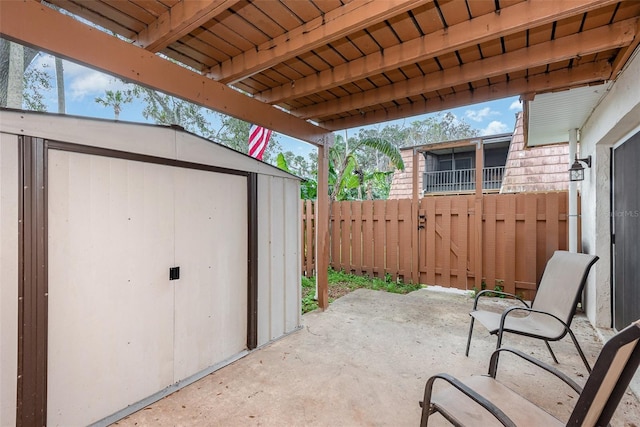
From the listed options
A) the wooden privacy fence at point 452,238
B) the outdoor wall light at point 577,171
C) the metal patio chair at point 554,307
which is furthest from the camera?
the wooden privacy fence at point 452,238

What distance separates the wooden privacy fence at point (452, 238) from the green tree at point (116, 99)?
6615 millimetres

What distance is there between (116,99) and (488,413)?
1061cm

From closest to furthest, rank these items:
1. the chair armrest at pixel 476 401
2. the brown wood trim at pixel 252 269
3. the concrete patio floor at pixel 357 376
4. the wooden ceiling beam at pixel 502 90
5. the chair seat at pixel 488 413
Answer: the chair armrest at pixel 476 401
the chair seat at pixel 488 413
the concrete patio floor at pixel 357 376
the wooden ceiling beam at pixel 502 90
the brown wood trim at pixel 252 269

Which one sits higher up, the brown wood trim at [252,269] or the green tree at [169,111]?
the green tree at [169,111]

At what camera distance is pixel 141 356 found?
2.21 metres

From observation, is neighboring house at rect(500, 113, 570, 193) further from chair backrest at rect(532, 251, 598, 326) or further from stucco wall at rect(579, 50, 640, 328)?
chair backrest at rect(532, 251, 598, 326)

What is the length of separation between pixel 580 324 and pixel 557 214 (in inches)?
65.3

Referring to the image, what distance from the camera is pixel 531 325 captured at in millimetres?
2662

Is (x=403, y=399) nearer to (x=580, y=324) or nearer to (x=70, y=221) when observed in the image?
(x=70, y=221)

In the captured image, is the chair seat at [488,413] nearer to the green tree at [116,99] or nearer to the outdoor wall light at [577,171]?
the outdoor wall light at [577,171]

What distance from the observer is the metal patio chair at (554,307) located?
2426 mm

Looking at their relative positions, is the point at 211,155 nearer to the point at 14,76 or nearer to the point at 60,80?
the point at 14,76

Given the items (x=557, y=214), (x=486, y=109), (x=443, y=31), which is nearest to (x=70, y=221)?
(x=443, y=31)

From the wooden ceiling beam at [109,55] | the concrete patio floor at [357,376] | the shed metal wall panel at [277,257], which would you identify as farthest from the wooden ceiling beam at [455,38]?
the concrete patio floor at [357,376]
